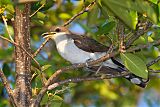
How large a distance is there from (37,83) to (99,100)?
2853 mm

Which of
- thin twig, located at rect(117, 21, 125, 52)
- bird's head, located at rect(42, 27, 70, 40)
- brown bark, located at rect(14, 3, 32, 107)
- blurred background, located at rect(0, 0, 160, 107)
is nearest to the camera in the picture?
thin twig, located at rect(117, 21, 125, 52)

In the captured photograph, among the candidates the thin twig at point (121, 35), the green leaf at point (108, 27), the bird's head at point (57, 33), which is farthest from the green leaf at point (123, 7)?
the bird's head at point (57, 33)

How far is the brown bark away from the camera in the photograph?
6.73ft

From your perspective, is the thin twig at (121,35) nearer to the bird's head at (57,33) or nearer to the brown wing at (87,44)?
the brown wing at (87,44)

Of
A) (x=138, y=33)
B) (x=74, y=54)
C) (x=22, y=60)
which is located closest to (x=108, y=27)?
(x=138, y=33)

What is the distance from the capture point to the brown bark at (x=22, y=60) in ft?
6.73

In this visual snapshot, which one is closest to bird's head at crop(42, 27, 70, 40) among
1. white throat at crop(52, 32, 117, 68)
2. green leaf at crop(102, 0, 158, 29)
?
white throat at crop(52, 32, 117, 68)

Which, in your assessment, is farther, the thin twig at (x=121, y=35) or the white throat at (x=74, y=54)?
the white throat at (x=74, y=54)

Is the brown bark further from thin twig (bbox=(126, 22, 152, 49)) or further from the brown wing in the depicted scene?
the brown wing

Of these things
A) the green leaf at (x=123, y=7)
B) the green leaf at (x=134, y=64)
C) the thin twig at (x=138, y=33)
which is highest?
the green leaf at (x=123, y=7)

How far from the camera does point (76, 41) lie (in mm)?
3080

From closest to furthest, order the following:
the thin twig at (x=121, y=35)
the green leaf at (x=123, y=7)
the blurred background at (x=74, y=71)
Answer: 1. the green leaf at (x=123, y=7)
2. the thin twig at (x=121, y=35)
3. the blurred background at (x=74, y=71)

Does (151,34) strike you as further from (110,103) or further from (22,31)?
(110,103)

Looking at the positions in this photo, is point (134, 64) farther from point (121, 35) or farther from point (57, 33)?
point (57, 33)
